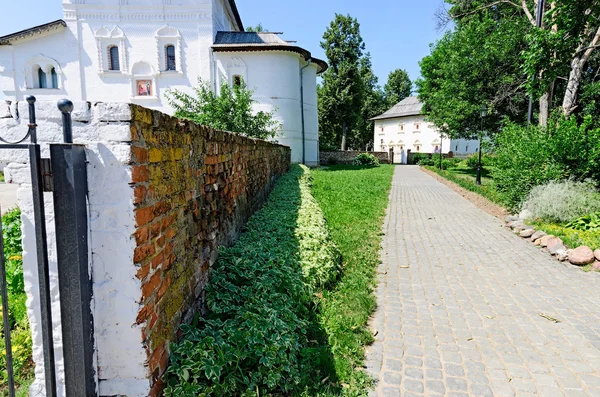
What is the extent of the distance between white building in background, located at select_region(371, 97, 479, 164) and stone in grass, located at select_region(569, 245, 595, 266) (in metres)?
43.0

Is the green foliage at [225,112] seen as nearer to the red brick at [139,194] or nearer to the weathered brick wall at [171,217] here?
the weathered brick wall at [171,217]

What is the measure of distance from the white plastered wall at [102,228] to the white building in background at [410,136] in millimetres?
48236

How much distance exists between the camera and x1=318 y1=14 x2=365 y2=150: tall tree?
37.1 m

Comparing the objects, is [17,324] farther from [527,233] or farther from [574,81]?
[574,81]

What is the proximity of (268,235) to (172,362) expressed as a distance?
9.21ft

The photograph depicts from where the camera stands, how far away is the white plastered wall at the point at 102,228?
177 cm

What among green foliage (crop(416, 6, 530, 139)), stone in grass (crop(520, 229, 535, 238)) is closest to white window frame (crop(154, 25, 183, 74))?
green foliage (crop(416, 6, 530, 139))

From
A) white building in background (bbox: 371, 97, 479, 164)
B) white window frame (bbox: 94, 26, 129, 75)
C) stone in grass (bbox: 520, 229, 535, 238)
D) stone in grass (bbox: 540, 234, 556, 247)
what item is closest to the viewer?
stone in grass (bbox: 540, 234, 556, 247)

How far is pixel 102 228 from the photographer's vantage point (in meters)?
1.81

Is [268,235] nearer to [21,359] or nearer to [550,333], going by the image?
[21,359]

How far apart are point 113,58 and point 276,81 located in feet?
36.8

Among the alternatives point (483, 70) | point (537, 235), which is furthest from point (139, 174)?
point (483, 70)

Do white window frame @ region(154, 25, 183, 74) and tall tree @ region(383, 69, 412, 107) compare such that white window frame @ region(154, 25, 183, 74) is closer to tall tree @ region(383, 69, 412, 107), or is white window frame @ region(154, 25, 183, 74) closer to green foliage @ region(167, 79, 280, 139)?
green foliage @ region(167, 79, 280, 139)

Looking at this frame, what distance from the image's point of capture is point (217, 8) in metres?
24.5
